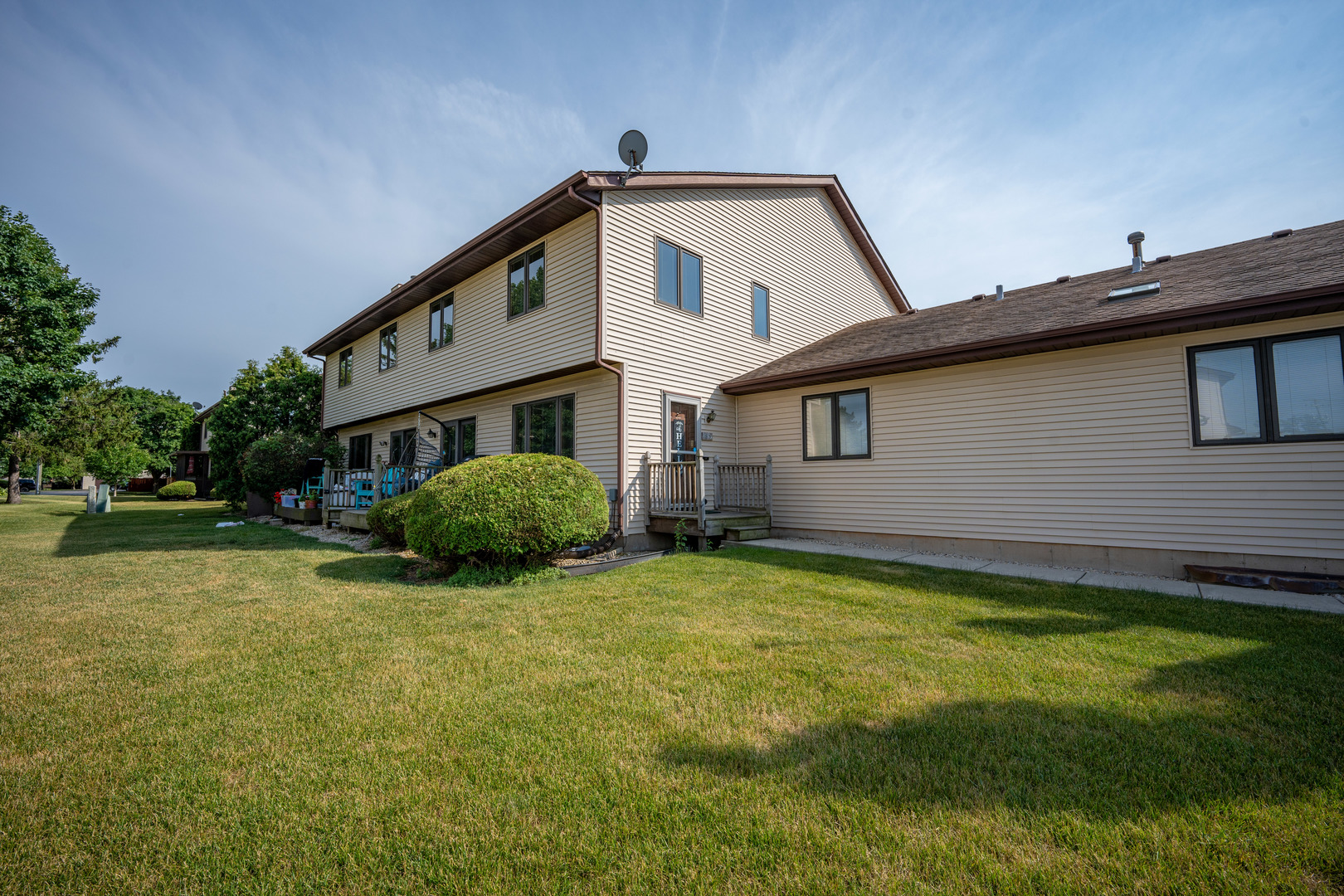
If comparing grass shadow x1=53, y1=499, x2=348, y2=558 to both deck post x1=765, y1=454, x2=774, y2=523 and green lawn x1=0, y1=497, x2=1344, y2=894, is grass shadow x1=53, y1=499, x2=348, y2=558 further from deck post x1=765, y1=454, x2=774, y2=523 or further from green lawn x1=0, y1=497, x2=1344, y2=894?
deck post x1=765, y1=454, x2=774, y2=523

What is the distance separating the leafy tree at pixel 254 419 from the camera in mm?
19375

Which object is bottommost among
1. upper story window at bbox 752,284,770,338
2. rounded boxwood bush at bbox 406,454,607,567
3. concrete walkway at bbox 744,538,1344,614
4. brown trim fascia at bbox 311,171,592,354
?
concrete walkway at bbox 744,538,1344,614

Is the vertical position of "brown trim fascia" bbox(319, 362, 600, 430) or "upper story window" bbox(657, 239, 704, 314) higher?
"upper story window" bbox(657, 239, 704, 314)

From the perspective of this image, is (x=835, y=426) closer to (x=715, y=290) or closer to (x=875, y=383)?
(x=875, y=383)

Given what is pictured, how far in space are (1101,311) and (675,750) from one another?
8743mm

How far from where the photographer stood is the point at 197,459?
38.9 m

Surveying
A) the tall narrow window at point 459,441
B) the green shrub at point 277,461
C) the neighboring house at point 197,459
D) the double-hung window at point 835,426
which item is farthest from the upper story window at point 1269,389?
the neighboring house at point 197,459

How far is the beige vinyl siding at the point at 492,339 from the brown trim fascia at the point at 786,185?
0.90 m

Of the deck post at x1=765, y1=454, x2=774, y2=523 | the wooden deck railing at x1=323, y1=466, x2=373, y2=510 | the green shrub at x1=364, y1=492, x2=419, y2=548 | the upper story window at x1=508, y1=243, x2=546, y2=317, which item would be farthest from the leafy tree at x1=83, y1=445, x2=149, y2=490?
the deck post at x1=765, y1=454, x2=774, y2=523

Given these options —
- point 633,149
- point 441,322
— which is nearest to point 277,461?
point 441,322

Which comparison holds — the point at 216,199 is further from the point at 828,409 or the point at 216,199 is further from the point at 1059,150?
the point at 1059,150

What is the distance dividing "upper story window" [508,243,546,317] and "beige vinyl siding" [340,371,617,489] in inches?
63.2

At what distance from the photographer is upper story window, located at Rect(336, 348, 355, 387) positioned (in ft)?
60.7

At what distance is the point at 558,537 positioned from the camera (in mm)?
7027
